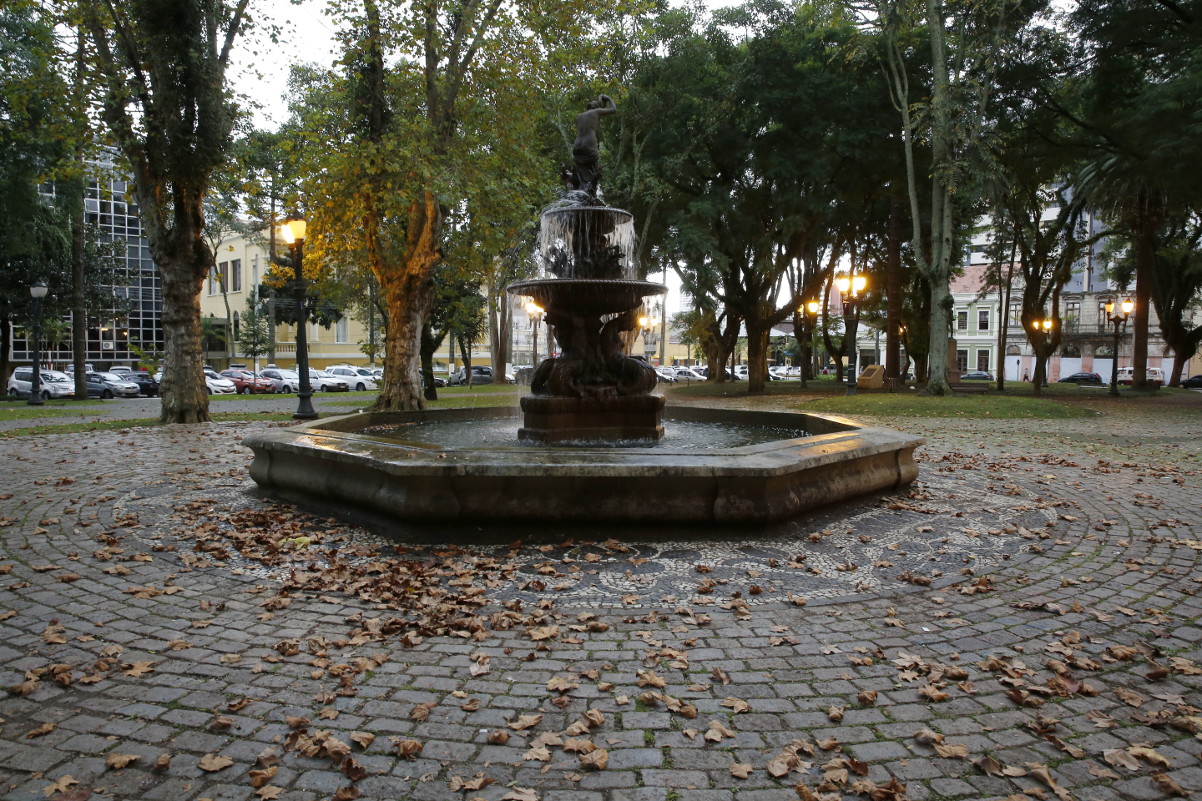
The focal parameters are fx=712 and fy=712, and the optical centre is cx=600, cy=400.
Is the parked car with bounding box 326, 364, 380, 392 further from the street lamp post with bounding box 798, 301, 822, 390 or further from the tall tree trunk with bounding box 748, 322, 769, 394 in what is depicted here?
the street lamp post with bounding box 798, 301, 822, 390

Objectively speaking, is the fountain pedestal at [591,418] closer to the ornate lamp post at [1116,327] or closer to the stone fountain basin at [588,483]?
the stone fountain basin at [588,483]

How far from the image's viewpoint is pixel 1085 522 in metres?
6.49

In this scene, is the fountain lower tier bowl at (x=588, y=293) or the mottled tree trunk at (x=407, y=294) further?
the mottled tree trunk at (x=407, y=294)

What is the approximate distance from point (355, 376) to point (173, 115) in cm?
3324

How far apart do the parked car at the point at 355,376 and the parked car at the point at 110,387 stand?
38.4 feet

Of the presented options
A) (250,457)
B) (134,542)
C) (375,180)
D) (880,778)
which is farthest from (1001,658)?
(375,180)

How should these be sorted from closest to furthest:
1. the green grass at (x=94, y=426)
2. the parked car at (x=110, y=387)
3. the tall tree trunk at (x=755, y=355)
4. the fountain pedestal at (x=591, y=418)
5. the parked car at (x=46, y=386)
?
the fountain pedestal at (x=591, y=418), the green grass at (x=94, y=426), the tall tree trunk at (x=755, y=355), the parked car at (x=46, y=386), the parked car at (x=110, y=387)

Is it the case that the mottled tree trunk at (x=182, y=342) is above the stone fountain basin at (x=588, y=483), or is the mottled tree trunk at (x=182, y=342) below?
above

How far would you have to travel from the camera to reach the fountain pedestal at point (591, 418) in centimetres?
890

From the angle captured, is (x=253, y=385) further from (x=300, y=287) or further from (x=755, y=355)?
(x=755, y=355)

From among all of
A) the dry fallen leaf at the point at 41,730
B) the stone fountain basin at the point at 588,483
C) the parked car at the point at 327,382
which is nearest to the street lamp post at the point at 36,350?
the parked car at the point at 327,382

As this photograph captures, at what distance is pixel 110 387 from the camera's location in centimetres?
3638

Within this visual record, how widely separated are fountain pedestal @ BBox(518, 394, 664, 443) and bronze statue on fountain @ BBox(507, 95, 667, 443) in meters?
0.01

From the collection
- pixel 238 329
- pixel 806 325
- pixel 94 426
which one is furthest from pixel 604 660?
pixel 238 329
